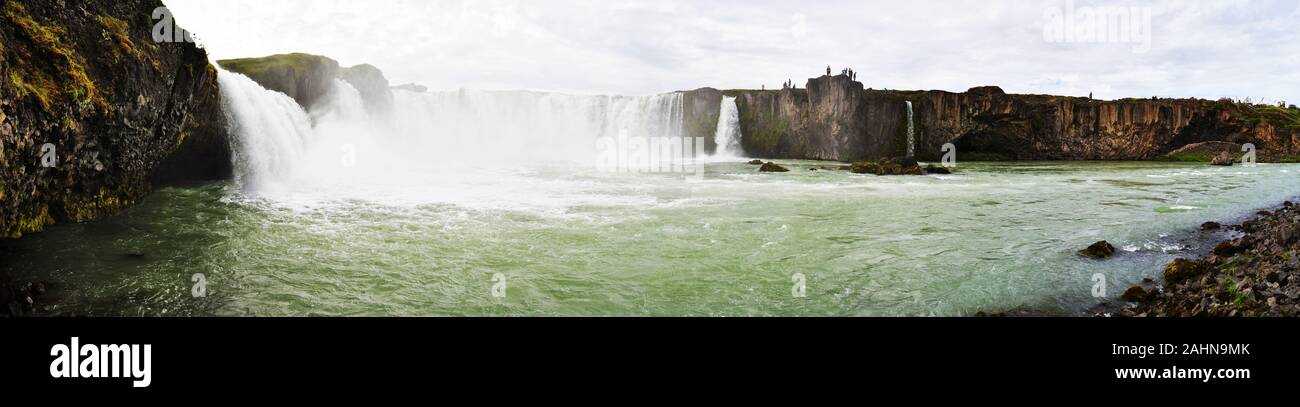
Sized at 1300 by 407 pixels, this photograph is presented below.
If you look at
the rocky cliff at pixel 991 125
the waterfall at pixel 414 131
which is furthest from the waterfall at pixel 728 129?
the waterfall at pixel 414 131

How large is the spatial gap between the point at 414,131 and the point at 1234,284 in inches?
2419

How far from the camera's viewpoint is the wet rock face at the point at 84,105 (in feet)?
42.6

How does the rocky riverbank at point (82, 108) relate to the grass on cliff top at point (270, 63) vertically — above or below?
below

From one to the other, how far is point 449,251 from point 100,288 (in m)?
6.17

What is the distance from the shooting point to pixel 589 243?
1605cm

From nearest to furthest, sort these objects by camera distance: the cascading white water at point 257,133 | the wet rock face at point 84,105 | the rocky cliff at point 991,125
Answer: the wet rock face at point 84,105 < the cascading white water at point 257,133 < the rocky cliff at point 991,125

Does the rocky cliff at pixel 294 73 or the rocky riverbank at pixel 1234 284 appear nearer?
the rocky riverbank at pixel 1234 284

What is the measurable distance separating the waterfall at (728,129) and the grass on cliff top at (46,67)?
2292 inches

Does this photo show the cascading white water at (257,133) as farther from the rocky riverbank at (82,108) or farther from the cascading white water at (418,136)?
the rocky riverbank at (82,108)

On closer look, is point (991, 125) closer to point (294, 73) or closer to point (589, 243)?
point (294, 73)

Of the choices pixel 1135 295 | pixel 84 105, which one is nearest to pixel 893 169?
pixel 1135 295
